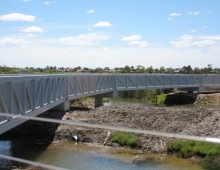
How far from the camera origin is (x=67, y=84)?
30234mm

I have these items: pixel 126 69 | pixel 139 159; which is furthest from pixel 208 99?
pixel 126 69

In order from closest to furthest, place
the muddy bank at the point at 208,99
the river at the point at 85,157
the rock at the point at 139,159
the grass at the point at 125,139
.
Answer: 1. the river at the point at 85,157
2. the rock at the point at 139,159
3. the grass at the point at 125,139
4. the muddy bank at the point at 208,99

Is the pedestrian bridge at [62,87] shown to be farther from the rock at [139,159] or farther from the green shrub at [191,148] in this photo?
the green shrub at [191,148]

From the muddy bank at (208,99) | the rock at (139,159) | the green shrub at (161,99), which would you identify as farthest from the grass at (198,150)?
the green shrub at (161,99)

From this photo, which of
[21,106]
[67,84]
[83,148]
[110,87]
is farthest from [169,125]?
[110,87]

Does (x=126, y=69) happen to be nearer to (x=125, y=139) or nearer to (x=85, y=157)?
(x=125, y=139)

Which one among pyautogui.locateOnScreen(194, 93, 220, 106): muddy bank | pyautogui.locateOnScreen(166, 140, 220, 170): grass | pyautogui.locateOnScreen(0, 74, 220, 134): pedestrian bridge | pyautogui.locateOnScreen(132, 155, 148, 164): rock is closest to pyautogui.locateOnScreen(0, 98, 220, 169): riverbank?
pyautogui.locateOnScreen(166, 140, 220, 170): grass

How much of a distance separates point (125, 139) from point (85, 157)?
3609mm

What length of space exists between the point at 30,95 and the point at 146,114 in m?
12.9

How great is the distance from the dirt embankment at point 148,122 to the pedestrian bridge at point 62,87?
2.12 metres

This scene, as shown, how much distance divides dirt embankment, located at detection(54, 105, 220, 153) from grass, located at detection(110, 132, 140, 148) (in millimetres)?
410

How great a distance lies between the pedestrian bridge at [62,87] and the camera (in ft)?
48.0

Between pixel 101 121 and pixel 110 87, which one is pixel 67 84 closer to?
pixel 101 121

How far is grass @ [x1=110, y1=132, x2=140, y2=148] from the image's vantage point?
882 inches
